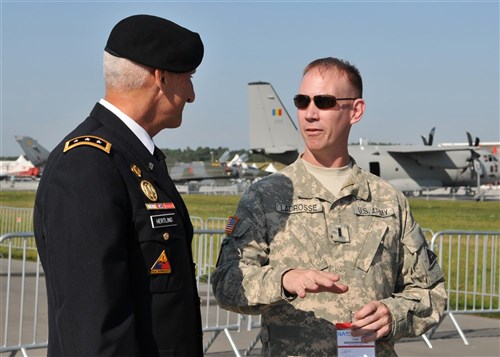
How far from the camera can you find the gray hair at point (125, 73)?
2564 millimetres

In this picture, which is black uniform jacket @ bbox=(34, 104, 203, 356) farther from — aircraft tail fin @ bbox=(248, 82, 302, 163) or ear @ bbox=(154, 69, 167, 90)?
aircraft tail fin @ bbox=(248, 82, 302, 163)

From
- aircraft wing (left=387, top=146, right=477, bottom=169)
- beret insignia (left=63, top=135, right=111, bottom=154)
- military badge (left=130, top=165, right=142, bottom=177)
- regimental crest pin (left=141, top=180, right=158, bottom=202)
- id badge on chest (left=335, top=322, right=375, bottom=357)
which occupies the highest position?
beret insignia (left=63, top=135, right=111, bottom=154)

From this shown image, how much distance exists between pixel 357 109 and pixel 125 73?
128 cm

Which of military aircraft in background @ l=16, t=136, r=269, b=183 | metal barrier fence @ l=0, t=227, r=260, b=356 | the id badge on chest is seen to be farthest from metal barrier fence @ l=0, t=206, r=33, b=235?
military aircraft in background @ l=16, t=136, r=269, b=183

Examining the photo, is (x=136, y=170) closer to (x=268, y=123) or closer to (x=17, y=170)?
(x=268, y=123)

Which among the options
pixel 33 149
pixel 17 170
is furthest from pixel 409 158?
pixel 17 170

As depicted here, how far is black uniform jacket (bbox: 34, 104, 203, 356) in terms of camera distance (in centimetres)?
229

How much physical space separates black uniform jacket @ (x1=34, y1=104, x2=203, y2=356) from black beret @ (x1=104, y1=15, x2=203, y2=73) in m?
0.21

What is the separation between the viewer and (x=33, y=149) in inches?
3383

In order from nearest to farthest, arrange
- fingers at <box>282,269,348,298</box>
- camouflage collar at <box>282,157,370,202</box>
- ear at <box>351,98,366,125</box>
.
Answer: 1. fingers at <box>282,269,348,298</box>
2. camouflage collar at <box>282,157,370,202</box>
3. ear at <box>351,98,366,125</box>

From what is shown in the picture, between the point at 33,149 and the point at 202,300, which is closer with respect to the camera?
the point at 202,300

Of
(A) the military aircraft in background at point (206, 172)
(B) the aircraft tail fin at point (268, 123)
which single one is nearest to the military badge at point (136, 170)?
(B) the aircraft tail fin at point (268, 123)

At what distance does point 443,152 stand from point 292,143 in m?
11.2

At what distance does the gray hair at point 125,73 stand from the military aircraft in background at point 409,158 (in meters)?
48.3
